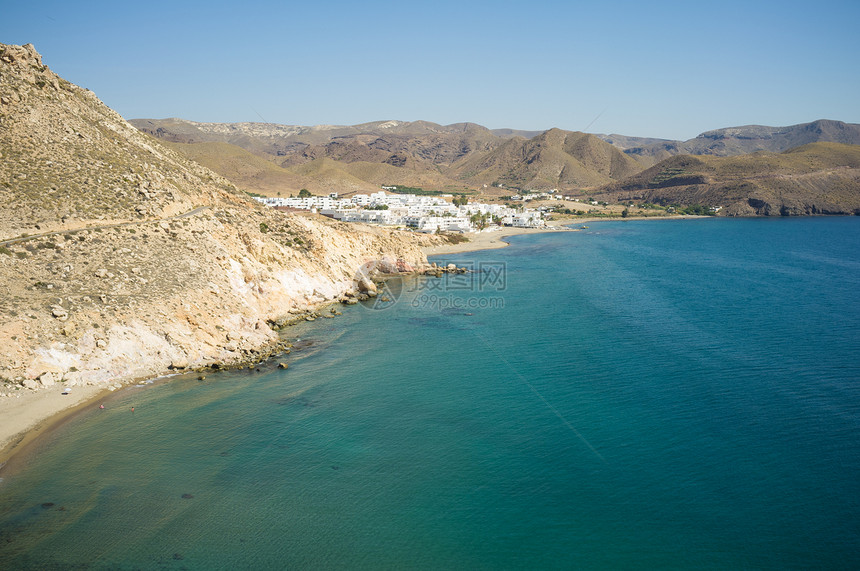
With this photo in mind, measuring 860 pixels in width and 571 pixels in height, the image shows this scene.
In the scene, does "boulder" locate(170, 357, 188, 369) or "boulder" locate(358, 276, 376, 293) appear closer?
"boulder" locate(170, 357, 188, 369)

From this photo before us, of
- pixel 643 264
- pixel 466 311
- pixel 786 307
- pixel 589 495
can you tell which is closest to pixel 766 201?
pixel 643 264

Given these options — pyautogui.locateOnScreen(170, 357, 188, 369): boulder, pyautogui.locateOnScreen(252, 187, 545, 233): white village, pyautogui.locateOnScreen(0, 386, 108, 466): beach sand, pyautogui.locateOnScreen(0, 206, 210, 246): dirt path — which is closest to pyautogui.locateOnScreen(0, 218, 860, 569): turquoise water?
pyautogui.locateOnScreen(0, 386, 108, 466): beach sand

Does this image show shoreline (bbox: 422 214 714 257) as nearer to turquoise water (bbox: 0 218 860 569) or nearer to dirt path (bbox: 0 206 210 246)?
dirt path (bbox: 0 206 210 246)

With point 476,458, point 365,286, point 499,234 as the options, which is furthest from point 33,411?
point 499,234

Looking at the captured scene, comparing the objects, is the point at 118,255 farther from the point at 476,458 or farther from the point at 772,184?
the point at 772,184

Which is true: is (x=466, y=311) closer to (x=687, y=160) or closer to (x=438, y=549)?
(x=438, y=549)

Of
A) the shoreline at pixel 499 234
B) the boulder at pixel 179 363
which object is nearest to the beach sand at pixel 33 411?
the boulder at pixel 179 363

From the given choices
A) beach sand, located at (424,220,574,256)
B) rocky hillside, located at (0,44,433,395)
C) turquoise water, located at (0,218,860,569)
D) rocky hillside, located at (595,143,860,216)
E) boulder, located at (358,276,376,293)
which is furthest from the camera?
rocky hillside, located at (595,143,860,216)
